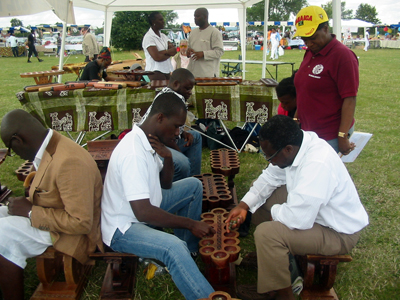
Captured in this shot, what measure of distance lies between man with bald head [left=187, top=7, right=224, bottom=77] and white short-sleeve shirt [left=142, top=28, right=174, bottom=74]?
42 centimetres

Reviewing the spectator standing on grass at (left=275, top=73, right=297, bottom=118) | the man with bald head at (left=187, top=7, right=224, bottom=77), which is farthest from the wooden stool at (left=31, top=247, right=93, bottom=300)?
the man with bald head at (left=187, top=7, right=224, bottom=77)

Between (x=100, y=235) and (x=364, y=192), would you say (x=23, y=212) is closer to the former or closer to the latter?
(x=100, y=235)

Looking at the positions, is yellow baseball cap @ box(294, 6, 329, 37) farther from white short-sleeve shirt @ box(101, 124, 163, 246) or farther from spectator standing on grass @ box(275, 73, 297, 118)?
white short-sleeve shirt @ box(101, 124, 163, 246)

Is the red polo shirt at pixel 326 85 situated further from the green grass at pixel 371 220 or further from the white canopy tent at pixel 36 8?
the white canopy tent at pixel 36 8

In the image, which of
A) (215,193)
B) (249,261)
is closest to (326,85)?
(215,193)

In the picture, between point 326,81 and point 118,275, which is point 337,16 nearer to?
point 326,81

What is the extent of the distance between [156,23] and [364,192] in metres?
3.95

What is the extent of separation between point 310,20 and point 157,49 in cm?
330

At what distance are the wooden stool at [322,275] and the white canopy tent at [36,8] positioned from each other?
180 inches

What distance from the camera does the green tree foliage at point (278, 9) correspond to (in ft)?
197

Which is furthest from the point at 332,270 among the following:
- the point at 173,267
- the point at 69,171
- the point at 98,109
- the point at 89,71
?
the point at 89,71

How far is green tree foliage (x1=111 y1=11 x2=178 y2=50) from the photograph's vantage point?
2525 centimetres

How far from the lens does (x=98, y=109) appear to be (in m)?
4.74

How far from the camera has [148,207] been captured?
6.44 ft
